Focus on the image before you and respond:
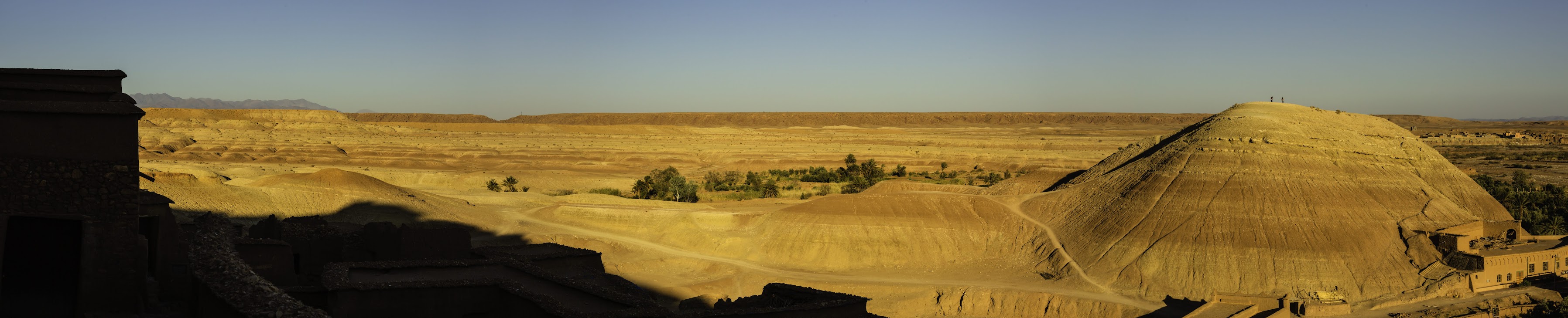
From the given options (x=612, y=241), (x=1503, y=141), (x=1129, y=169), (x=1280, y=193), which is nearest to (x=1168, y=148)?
(x=1129, y=169)

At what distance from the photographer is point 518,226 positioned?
32844 millimetres

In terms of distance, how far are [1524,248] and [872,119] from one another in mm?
135552

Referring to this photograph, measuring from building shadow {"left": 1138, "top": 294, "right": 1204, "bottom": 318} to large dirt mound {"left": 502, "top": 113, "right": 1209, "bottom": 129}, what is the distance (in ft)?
395

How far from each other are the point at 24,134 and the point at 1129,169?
93.7 feet

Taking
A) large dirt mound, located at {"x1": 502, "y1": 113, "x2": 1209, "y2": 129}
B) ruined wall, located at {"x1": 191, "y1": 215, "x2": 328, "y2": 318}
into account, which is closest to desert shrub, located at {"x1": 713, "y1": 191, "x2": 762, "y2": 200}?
ruined wall, located at {"x1": 191, "y1": 215, "x2": 328, "y2": 318}

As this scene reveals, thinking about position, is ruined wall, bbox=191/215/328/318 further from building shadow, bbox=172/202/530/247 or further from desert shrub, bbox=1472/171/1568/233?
desert shrub, bbox=1472/171/1568/233

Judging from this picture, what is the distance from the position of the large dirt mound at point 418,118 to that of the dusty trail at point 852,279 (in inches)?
5151

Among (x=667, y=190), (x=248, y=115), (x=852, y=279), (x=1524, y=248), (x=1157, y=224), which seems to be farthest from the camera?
(x=248, y=115)

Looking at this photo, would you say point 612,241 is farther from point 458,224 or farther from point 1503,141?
point 1503,141

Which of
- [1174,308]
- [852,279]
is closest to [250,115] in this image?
[852,279]

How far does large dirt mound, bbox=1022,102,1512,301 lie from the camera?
24125 mm

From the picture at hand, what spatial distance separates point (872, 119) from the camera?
160875 mm

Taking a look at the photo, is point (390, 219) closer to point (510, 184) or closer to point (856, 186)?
point (510, 184)

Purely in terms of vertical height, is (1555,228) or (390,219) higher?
(1555,228)
